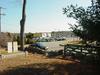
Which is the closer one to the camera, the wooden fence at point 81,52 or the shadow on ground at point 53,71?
the shadow on ground at point 53,71

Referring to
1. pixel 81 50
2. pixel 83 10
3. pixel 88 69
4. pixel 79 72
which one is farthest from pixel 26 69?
pixel 81 50

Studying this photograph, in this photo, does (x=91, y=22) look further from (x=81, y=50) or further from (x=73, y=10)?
(x=81, y=50)

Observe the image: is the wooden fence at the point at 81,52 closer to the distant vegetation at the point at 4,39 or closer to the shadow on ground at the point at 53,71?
the shadow on ground at the point at 53,71

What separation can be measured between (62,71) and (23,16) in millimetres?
16409

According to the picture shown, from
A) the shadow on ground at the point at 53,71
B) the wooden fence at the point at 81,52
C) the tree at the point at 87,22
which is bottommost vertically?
the shadow on ground at the point at 53,71

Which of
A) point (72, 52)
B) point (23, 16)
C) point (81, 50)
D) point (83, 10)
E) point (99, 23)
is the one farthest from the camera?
point (23, 16)

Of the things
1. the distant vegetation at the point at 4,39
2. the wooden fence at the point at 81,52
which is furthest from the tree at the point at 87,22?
the distant vegetation at the point at 4,39

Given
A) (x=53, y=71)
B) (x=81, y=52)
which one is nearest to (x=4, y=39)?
(x=81, y=52)

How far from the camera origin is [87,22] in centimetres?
1180

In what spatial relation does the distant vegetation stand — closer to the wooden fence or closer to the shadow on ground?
the wooden fence

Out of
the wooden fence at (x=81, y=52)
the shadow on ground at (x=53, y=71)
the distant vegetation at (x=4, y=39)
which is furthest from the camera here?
the distant vegetation at (x=4, y=39)

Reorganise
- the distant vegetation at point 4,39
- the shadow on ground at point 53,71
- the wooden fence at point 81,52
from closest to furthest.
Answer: the shadow on ground at point 53,71
the wooden fence at point 81,52
the distant vegetation at point 4,39

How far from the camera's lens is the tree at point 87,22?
37.4ft

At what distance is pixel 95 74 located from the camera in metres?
12.5
